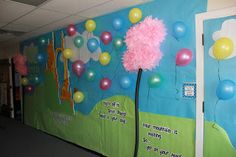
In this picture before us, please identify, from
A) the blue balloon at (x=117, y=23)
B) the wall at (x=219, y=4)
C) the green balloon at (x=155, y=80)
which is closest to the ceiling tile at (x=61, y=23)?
the blue balloon at (x=117, y=23)

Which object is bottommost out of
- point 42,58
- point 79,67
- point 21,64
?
point 79,67

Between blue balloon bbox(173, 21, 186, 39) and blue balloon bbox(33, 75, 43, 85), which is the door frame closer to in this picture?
blue balloon bbox(173, 21, 186, 39)

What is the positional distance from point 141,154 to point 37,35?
336cm

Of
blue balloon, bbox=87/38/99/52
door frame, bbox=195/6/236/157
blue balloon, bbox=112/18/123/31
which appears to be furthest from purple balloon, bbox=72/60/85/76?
door frame, bbox=195/6/236/157

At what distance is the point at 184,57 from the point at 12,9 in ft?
7.40

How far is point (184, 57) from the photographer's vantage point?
1.93 metres

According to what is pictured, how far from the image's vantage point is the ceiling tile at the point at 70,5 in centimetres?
233

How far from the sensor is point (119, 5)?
2.46m

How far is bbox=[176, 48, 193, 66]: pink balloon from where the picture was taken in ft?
6.34

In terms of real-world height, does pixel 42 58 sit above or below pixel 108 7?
below

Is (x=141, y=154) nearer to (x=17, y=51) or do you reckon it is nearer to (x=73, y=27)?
(x=73, y=27)

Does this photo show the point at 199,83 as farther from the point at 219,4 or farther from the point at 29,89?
the point at 29,89

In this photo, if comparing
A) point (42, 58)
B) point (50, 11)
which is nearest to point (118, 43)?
point (50, 11)

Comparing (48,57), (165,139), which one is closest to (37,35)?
(48,57)
